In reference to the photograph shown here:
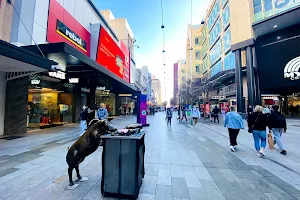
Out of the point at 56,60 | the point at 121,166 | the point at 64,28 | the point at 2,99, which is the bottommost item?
the point at 121,166

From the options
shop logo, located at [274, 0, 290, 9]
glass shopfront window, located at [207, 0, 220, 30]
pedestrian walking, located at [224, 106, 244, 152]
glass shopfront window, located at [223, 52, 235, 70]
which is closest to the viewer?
pedestrian walking, located at [224, 106, 244, 152]

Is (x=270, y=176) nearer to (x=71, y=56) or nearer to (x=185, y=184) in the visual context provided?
(x=185, y=184)

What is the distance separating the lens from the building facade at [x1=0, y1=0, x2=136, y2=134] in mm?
8875

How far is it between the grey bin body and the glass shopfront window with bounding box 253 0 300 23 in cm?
2651

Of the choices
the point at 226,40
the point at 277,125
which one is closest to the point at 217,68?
the point at 226,40

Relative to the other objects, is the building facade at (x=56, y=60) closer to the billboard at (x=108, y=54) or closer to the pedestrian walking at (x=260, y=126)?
the billboard at (x=108, y=54)

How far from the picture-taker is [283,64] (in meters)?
22.5

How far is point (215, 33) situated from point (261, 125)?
35036mm

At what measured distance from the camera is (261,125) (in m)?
5.35

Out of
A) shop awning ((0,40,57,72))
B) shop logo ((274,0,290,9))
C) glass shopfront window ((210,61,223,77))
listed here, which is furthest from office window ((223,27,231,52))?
shop awning ((0,40,57,72))

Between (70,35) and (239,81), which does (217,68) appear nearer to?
(239,81)

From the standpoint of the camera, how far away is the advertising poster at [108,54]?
1746 cm

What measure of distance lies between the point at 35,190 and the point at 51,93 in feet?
42.0

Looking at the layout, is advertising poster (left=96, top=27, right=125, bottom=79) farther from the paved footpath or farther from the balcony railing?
the balcony railing
